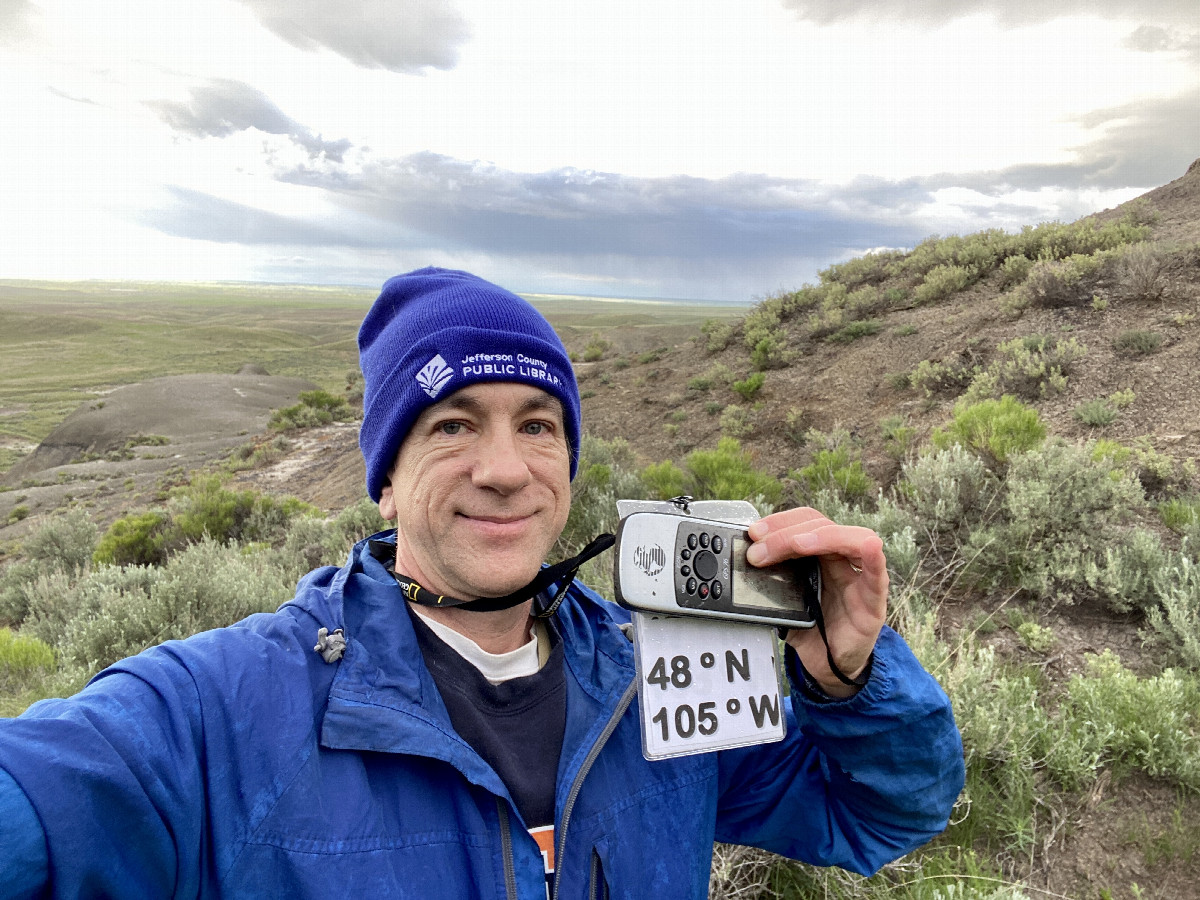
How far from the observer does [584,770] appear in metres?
1.34

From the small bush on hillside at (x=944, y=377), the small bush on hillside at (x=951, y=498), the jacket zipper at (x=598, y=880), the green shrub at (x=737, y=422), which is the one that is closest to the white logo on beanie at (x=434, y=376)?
the jacket zipper at (x=598, y=880)

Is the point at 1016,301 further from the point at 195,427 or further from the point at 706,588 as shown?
the point at 195,427

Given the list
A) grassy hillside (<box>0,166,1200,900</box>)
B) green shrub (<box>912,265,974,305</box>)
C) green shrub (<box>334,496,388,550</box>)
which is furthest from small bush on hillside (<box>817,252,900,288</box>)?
green shrub (<box>334,496,388,550</box>)

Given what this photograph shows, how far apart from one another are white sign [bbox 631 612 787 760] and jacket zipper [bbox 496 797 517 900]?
1.00 feet

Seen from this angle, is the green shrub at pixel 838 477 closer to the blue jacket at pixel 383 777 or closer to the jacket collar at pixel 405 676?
the blue jacket at pixel 383 777

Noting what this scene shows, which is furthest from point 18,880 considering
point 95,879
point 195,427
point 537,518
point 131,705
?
point 195,427

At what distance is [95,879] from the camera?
914 millimetres

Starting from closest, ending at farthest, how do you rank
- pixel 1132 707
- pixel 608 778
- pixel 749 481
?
pixel 608 778
pixel 1132 707
pixel 749 481

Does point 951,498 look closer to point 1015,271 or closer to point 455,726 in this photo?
point 455,726

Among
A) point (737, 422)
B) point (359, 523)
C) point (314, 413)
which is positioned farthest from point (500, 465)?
point (314, 413)

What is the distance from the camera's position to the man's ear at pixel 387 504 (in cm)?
170

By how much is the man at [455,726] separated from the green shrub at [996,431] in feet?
13.6

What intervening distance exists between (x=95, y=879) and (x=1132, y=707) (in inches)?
136

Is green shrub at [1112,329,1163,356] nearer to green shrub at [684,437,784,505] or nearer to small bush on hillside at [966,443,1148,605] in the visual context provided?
small bush on hillside at [966,443,1148,605]
